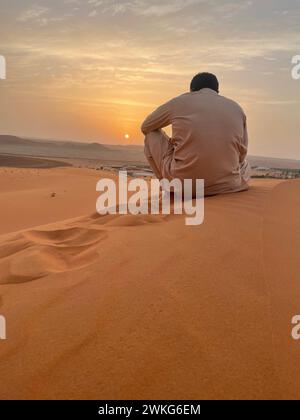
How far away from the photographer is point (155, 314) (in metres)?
1.48

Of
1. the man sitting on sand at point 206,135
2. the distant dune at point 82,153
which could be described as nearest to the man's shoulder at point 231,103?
the man sitting on sand at point 206,135

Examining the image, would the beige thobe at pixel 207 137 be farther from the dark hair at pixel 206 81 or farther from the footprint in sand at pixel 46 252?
the footprint in sand at pixel 46 252

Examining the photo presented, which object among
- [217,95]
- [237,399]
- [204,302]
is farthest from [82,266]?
[217,95]

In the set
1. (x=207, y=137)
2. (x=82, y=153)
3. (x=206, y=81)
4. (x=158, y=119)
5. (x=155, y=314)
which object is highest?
(x=82, y=153)

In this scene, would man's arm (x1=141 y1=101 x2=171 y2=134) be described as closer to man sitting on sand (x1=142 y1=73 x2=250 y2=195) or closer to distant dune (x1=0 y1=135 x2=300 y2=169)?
man sitting on sand (x1=142 y1=73 x2=250 y2=195)

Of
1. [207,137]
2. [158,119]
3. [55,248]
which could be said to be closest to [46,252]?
[55,248]

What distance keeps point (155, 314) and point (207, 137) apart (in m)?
2.23

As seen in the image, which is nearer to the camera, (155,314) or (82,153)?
(155,314)

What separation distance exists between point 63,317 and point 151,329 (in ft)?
1.08

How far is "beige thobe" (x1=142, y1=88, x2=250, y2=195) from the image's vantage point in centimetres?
347

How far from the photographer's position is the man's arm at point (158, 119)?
12.1ft

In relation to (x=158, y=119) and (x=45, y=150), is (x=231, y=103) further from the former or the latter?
(x=45, y=150)

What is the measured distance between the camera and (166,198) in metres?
3.70
